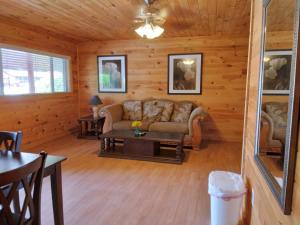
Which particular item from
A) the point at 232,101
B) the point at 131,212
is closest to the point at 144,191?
the point at 131,212

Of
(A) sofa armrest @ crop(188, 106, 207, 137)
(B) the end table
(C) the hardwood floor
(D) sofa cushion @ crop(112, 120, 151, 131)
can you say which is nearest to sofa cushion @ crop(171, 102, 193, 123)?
(A) sofa armrest @ crop(188, 106, 207, 137)

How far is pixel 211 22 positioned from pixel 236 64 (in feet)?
4.48

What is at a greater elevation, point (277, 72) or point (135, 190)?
point (277, 72)

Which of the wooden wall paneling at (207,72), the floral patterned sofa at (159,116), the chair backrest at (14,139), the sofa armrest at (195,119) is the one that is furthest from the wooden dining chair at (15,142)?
the wooden wall paneling at (207,72)

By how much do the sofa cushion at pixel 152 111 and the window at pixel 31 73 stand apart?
209 centimetres

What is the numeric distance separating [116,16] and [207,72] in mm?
2400

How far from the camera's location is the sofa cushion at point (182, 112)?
479 cm

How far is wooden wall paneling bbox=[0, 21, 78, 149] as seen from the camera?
12.9 feet

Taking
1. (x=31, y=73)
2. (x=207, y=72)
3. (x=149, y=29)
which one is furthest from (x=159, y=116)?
(x=31, y=73)

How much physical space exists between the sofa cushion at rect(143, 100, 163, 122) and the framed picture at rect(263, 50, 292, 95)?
3.52 metres

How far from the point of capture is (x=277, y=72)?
4.17 ft

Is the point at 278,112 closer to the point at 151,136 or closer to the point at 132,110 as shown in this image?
the point at 151,136

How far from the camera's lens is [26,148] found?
4.31 metres

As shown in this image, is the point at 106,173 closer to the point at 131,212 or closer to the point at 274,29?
the point at 131,212
